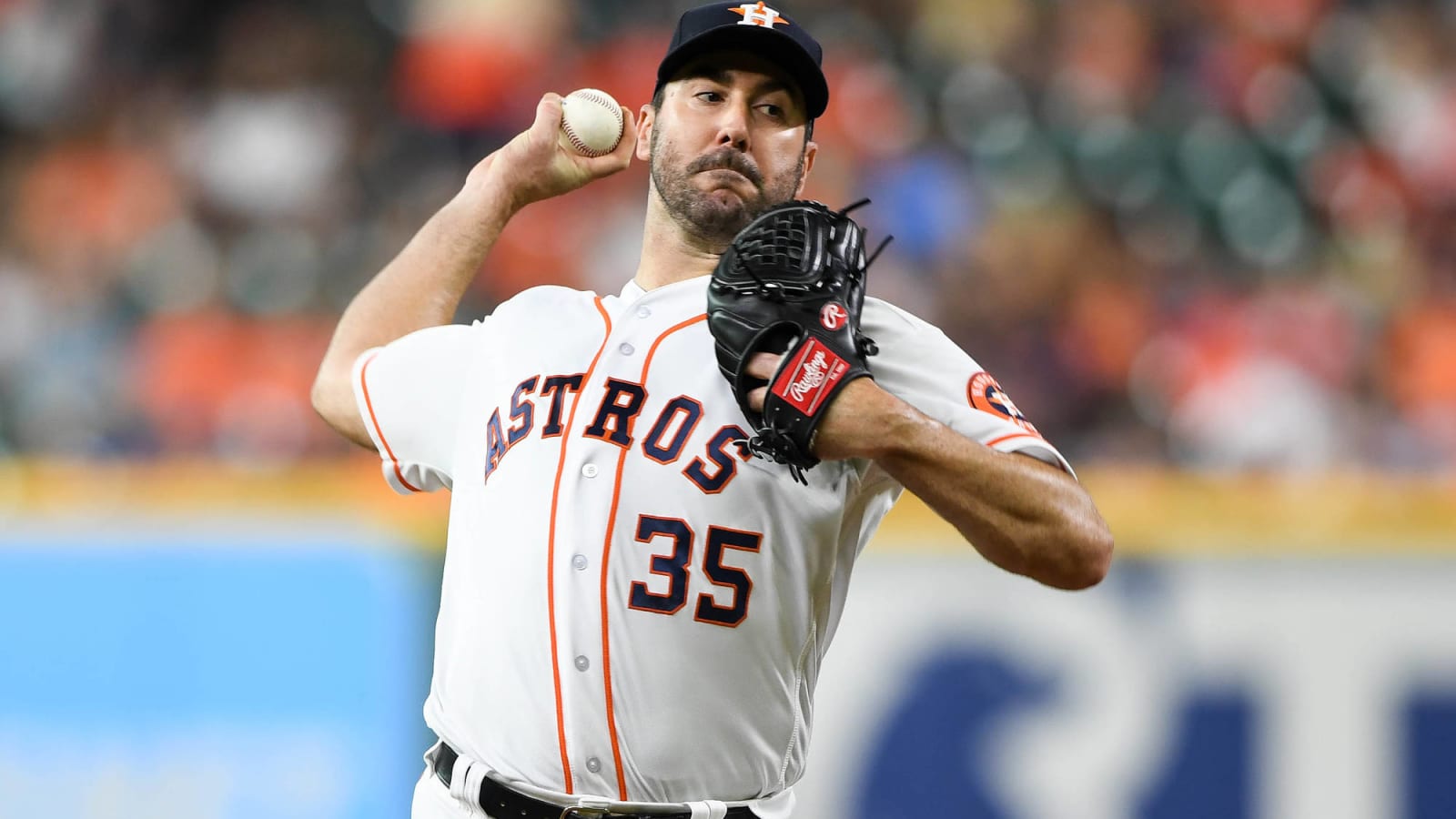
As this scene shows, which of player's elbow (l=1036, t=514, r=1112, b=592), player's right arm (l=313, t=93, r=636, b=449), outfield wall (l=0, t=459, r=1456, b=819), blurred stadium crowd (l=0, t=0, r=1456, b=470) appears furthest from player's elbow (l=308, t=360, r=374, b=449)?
blurred stadium crowd (l=0, t=0, r=1456, b=470)

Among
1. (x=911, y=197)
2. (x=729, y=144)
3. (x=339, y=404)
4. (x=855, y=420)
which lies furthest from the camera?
(x=911, y=197)

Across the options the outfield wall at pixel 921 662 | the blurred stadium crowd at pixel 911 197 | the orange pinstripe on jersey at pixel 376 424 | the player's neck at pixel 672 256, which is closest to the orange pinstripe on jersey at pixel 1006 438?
the player's neck at pixel 672 256

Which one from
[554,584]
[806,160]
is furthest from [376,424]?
[806,160]

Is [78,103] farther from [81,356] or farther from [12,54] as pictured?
[81,356]

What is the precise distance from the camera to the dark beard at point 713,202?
2.62 metres

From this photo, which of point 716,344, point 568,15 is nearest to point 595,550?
point 716,344

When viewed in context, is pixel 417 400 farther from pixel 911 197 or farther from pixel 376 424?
pixel 911 197

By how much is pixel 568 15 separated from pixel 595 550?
5845mm

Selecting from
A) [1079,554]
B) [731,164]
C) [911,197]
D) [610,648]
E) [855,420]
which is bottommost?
[610,648]

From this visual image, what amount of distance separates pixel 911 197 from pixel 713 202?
175 inches

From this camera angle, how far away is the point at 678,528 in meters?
2.34

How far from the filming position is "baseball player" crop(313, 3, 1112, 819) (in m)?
2.21

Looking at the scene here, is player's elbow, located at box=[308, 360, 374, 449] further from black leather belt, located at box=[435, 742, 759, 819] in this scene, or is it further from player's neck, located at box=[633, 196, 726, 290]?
black leather belt, located at box=[435, 742, 759, 819]

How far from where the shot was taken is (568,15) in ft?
25.5
